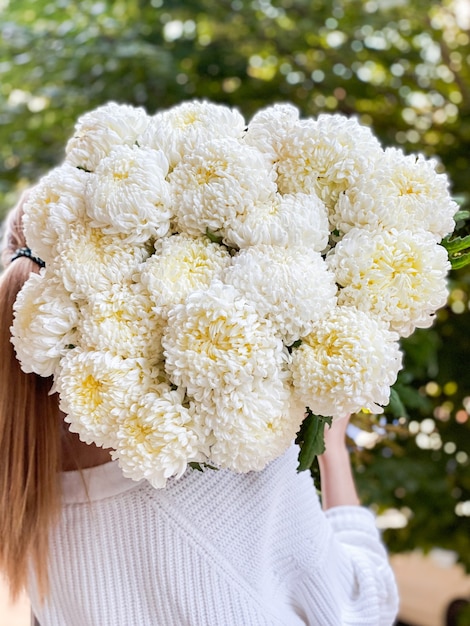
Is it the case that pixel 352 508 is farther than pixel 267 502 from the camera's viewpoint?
Yes

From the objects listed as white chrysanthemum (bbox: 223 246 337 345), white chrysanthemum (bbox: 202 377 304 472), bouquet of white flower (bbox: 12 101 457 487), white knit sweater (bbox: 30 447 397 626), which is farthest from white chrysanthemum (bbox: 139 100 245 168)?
white knit sweater (bbox: 30 447 397 626)

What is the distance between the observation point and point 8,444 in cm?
80

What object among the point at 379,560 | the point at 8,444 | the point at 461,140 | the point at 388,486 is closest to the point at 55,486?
the point at 8,444

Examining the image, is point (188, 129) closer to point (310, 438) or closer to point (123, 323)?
point (123, 323)

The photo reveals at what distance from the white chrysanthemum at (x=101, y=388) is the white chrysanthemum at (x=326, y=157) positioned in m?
0.22

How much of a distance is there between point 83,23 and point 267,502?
1.15 meters

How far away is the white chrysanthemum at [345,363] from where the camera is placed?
1.87ft

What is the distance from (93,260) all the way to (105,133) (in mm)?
130

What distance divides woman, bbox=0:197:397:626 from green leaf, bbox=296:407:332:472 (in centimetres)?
14

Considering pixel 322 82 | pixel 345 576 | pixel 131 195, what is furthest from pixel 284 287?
pixel 322 82

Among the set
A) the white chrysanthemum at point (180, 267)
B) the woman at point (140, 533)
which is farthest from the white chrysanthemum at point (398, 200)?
the woman at point (140, 533)

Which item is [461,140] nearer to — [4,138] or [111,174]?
[4,138]

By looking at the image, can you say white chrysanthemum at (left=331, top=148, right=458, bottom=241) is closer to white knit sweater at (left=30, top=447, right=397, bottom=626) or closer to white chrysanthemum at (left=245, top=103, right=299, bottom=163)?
white chrysanthemum at (left=245, top=103, right=299, bottom=163)

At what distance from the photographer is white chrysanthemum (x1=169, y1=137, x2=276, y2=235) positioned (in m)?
0.61
